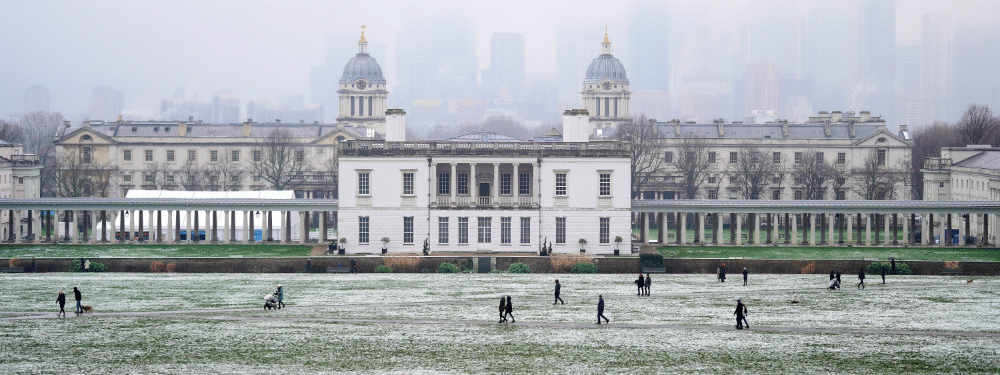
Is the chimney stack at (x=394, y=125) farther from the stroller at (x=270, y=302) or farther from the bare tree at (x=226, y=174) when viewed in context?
the bare tree at (x=226, y=174)

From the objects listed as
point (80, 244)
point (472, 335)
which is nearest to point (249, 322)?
Result: point (472, 335)

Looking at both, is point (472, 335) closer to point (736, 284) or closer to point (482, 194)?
point (736, 284)

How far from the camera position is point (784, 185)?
410 feet

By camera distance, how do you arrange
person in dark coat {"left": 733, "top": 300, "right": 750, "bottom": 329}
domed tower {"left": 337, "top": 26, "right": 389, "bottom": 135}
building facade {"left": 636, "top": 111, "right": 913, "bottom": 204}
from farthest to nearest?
domed tower {"left": 337, "top": 26, "right": 389, "bottom": 135}
building facade {"left": 636, "top": 111, "right": 913, "bottom": 204}
person in dark coat {"left": 733, "top": 300, "right": 750, "bottom": 329}

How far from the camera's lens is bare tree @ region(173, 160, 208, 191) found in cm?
12288

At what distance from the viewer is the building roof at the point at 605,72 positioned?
184 m

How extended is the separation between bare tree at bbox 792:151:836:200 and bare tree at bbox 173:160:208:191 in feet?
191

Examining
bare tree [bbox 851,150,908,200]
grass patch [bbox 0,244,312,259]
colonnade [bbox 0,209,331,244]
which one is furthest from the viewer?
bare tree [bbox 851,150,908,200]

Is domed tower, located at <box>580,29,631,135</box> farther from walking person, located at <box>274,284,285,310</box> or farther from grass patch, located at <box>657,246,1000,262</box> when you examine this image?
walking person, located at <box>274,284,285,310</box>

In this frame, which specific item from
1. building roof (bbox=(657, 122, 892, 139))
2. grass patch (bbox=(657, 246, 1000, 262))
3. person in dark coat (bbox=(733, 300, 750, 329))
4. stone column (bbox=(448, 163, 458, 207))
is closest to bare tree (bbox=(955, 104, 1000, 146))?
building roof (bbox=(657, 122, 892, 139))

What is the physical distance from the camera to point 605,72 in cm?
18438

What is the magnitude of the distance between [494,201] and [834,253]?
21311 millimetres

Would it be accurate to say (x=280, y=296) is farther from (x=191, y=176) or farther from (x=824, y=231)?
(x=191, y=176)

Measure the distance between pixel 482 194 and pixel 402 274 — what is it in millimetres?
13815
